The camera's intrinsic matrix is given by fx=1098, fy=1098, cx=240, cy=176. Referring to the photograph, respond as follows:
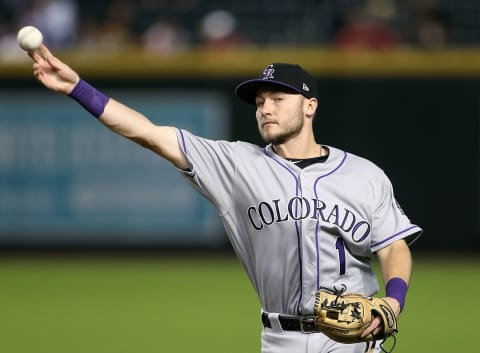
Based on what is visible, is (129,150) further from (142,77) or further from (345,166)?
(345,166)

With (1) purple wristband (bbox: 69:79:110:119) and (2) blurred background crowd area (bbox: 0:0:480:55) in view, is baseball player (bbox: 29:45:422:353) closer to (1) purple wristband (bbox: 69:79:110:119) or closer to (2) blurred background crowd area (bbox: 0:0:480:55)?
(1) purple wristband (bbox: 69:79:110:119)

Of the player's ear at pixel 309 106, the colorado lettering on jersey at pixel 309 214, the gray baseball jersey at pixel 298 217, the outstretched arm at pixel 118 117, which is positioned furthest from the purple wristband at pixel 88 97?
the player's ear at pixel 309 106

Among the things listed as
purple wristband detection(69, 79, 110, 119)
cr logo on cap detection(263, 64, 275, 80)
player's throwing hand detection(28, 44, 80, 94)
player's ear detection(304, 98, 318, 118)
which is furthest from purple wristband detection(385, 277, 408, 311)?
player's throwing hand detection(28, 44, 80, 94)

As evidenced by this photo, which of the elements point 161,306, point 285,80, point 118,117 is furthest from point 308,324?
point 161,306

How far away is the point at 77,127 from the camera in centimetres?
1438

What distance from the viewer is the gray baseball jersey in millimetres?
5285

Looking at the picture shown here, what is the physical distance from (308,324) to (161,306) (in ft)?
19.4

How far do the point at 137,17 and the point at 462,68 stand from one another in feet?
A: 16.2

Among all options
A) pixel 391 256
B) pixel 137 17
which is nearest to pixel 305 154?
pixel 391 256

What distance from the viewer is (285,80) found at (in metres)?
5.33

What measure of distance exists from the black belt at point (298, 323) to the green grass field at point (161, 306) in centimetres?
333

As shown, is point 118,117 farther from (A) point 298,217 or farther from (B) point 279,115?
(A) point 298,217

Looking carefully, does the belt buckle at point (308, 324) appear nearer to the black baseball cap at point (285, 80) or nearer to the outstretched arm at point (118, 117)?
the outstretched arm at point (118, 117)

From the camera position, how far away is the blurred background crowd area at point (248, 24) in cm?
1502
